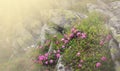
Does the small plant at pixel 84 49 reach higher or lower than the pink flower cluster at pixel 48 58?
higher

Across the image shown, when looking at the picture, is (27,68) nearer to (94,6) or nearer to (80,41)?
(80,41)

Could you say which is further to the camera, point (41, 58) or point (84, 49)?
point (41, 58)

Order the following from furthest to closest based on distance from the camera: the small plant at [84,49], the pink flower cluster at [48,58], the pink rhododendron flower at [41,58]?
the pink rhododendron flower at [41,58], the pink flower cluster at [48,58], the small plant at [84,49]

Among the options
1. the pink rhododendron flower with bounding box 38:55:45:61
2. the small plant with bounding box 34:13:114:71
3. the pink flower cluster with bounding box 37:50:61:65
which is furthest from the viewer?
the pink rhododendron flower with bounding box 38:55:45:61

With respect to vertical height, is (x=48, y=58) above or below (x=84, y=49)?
below

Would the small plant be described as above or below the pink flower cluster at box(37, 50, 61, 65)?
above

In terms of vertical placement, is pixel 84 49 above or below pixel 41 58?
above

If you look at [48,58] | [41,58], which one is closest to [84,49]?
[48,58]

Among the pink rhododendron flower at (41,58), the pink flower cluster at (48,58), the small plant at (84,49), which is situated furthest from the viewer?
the pink rhododendron flower at (41,58)

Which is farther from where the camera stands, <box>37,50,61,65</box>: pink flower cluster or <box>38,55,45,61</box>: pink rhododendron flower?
<box>38,55,45,61</box>: pink rhododendron flower

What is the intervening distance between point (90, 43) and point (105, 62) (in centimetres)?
104

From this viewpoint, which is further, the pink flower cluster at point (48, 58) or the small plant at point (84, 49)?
the pink flower cluster at point (48, 58)

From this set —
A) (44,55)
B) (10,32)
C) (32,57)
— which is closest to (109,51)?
(44,55)

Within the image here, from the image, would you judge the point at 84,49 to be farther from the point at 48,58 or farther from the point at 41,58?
the point at 41,58
